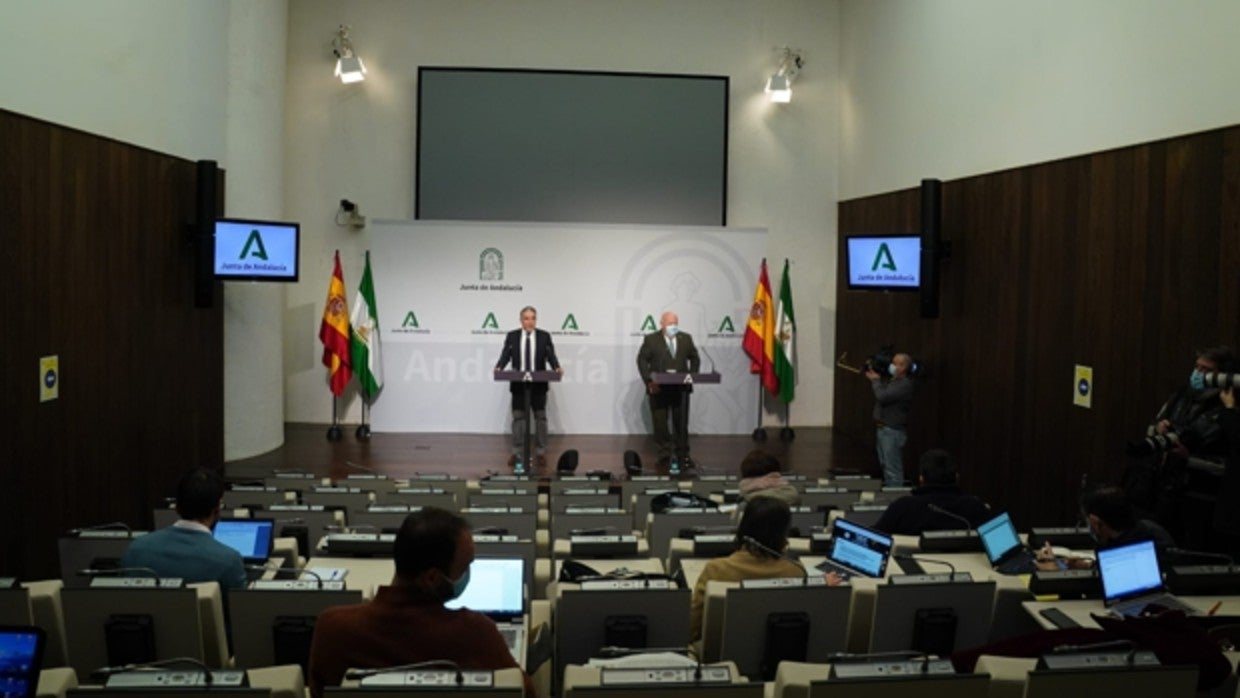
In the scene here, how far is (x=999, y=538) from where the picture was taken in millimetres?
5445

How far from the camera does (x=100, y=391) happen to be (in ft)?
→ 28.6

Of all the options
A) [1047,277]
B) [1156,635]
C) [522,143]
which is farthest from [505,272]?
[1156,635]

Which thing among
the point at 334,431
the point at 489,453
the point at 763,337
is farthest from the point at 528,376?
the point at 763,337

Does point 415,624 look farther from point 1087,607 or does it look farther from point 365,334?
point 365,334

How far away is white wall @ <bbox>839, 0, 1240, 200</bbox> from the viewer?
24.0ft

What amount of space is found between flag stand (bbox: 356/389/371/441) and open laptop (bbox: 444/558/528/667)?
8.73m

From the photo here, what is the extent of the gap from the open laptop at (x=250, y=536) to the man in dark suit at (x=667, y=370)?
6.56 meters

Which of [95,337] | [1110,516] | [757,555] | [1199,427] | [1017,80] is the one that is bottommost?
[757,555]

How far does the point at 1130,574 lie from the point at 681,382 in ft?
21.5

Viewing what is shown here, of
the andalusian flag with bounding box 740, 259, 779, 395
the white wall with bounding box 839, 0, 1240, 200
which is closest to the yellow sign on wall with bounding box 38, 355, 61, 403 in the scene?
the white wall with bounding box 839, 0, 1240, 200

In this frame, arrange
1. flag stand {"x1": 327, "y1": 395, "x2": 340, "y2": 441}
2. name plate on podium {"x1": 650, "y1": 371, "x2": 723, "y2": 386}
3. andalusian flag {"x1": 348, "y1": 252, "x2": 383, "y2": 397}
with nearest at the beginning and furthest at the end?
name plate on podium {"x1": 650, "y1": 371, "x2": 723, "y2": 386} → flag stand {"x1": 327, "y1": 395, "x2": 340, "y2": 441} → andalusian flag {"x1": 348, "y1": 252, "x2": 383, "y2": 397}

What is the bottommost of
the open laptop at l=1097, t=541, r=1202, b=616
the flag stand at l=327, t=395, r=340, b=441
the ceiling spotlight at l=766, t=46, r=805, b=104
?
the flag stand at l=327, t=395, r=340, b=441

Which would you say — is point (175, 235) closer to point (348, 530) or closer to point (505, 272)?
point (505, 272)

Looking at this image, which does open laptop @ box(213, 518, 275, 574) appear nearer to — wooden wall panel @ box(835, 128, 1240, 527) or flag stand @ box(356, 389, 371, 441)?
wooden wall panel @ box(835, 128, 1240, 527)
